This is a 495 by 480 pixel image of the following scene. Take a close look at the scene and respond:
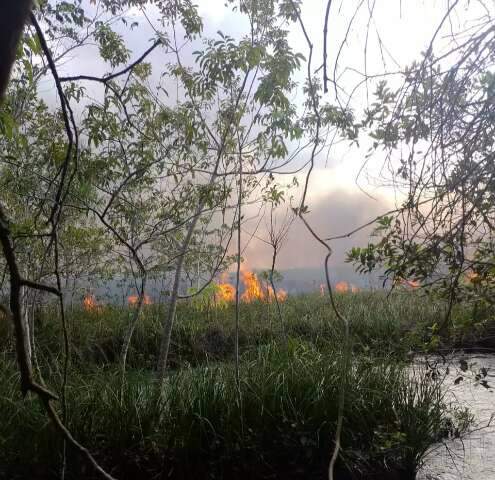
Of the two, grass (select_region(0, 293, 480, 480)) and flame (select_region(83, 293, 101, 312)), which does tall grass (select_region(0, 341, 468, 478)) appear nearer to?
grass (select_region(0, 293, 480, 480))

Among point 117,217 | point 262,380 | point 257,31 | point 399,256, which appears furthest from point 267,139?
point 399,256

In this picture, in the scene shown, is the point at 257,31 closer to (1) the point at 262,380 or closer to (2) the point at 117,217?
(2) the point at 117,217

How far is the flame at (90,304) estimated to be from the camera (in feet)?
27.7

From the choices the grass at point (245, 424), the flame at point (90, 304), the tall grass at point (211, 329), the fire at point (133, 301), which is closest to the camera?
the grass at point (245, 424)

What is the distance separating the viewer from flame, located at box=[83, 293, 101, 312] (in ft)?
27.7

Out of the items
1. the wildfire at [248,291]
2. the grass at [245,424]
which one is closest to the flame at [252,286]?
the wildfire at [248,291]

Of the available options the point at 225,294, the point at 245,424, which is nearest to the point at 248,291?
the point at 225,294

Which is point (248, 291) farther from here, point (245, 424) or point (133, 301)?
point (245, 424)

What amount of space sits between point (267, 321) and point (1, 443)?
14.3 feet

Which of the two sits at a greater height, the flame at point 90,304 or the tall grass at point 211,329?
the flame at point 90,304

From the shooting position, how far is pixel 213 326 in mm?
7328

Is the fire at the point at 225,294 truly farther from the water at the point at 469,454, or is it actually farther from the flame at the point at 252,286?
the water at the point at 469,454

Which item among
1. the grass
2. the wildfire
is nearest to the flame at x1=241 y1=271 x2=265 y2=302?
the wildfire

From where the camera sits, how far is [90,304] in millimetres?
8633
